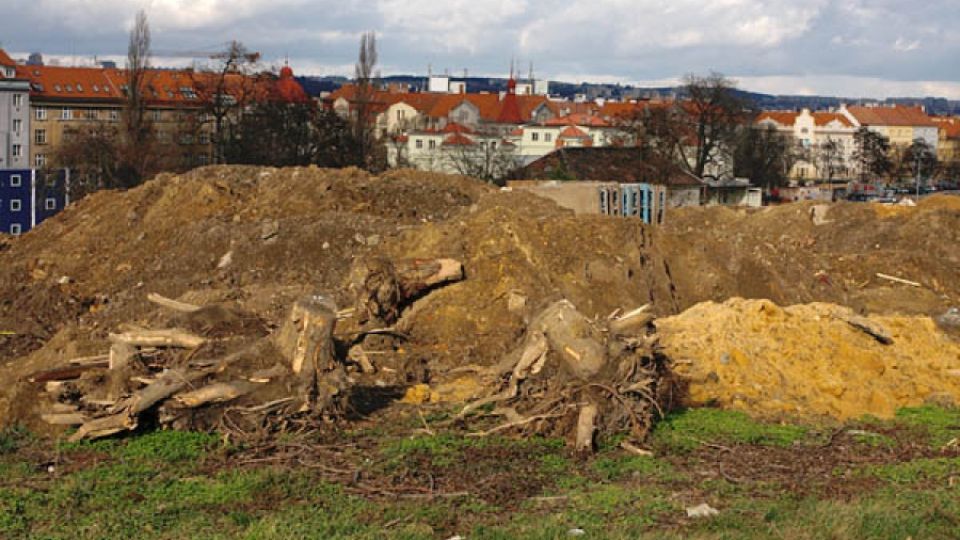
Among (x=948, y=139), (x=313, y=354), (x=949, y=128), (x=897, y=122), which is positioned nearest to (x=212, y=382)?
(x=313, y=354)

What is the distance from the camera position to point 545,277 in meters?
18.7

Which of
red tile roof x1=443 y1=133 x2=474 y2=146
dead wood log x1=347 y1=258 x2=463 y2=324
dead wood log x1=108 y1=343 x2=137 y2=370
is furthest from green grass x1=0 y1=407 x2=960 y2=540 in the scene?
red tile roof x1=443 y1=133 x2=474 y2=146

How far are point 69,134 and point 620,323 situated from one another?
61.1 metres

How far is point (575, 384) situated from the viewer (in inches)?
497

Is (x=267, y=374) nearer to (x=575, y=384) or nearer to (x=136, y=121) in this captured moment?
(x=575, y=384)

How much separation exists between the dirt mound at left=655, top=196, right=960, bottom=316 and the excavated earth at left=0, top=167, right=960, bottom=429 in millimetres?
45

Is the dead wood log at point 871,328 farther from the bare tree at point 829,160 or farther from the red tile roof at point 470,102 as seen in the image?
the bare tree at point 829,160

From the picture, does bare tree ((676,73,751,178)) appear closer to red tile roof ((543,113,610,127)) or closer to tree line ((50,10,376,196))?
tree line ((50,10,376,196))

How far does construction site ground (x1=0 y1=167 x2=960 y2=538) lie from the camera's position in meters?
10.4

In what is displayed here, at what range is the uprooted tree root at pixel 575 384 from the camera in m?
12.5

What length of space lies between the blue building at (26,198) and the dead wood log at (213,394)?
37.4 meters

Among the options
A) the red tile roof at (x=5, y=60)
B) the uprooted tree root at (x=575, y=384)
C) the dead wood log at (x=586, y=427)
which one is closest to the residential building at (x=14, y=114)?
the red tile roof at (x=5, y=60)

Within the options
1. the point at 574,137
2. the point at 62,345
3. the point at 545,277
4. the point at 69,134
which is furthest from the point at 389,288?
the point at 574,137

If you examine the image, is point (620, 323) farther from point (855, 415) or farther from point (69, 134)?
point (69, 134)
